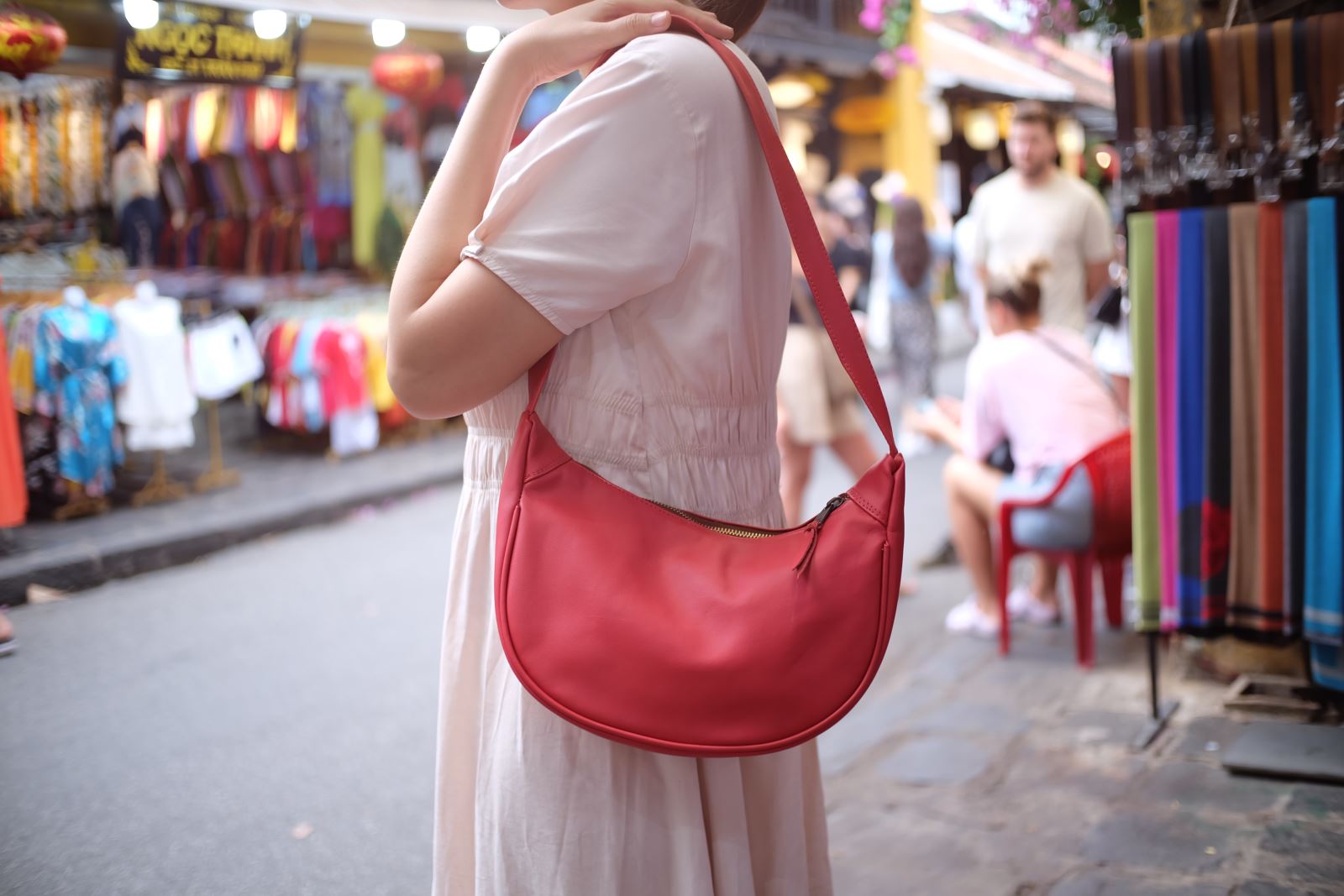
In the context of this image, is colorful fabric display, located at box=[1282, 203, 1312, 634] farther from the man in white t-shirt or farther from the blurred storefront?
the blurred storefront

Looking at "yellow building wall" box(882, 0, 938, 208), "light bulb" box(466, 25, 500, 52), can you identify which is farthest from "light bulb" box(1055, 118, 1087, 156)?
"light bulb" box(466, 25, 500, 52)

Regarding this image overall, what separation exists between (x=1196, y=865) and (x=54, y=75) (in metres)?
9.62

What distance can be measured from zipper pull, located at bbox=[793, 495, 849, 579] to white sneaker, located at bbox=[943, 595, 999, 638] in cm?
368

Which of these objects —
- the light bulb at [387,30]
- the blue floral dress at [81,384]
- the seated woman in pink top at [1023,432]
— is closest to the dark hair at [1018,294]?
the seated woman in pink top at [1023,432]

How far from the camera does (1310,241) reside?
2.88 meters

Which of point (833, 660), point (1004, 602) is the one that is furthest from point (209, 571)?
point (833, 660)

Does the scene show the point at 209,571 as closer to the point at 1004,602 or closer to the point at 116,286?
the point at 116,286

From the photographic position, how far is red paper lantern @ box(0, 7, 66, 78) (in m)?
4.07

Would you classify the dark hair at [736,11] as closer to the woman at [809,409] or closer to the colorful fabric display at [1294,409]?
the colorful fabric display at [1294,409]

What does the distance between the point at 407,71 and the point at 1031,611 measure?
6915 mm

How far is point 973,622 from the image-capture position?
4840 mm

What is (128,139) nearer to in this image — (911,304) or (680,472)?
(911,304)

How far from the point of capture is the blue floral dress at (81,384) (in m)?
6.77

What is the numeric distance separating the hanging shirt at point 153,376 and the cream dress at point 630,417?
6.52 m
